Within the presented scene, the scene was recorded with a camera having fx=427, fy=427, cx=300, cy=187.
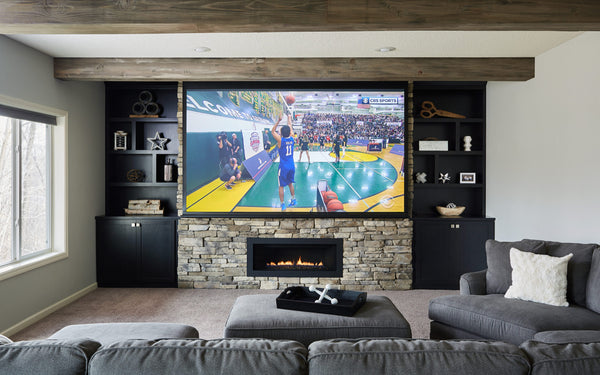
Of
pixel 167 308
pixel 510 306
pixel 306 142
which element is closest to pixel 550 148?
pixel 510 306

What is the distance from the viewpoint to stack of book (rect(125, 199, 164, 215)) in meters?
5.52

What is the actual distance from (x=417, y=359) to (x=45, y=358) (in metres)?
1.13

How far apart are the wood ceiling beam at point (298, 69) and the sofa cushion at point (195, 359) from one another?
3.77m

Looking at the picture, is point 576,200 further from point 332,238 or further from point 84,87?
point 84,87

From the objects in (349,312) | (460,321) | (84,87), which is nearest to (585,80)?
(460,321)

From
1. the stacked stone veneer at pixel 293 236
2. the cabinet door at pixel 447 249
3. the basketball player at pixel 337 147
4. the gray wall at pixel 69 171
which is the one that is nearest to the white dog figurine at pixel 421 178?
the stacked stone veneer at pixel 293 236

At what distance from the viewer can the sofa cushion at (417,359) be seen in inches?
49.7

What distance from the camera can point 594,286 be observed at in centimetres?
300

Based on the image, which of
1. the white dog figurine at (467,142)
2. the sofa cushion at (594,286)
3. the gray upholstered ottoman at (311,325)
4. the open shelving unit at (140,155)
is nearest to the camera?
the gray upholstered ottoman at (311,325)

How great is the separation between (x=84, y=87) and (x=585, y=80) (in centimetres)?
524

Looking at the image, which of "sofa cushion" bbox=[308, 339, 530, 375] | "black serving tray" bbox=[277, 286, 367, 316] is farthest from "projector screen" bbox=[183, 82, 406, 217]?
"sofa cushion" bbox=[308, 339, 530, 375]

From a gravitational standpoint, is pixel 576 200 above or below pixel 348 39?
below

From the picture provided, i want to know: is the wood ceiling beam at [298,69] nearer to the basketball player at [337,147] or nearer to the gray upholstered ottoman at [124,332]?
the basketball player at [337,147]

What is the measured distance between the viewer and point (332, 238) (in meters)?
5.24
